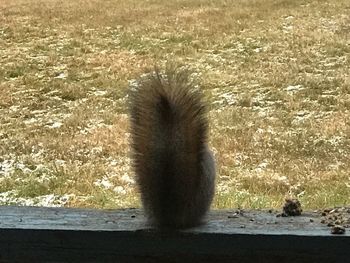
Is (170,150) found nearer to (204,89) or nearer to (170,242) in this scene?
(170,242)

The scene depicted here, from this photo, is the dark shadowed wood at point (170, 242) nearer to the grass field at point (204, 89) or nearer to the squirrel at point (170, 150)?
the squirrel at point (170, 150)

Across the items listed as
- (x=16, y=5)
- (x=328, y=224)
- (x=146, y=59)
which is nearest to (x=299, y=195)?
(x=328, y=224)

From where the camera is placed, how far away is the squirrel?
1.11 metres

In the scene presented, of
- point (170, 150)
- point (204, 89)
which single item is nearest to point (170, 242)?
point (170, 150)

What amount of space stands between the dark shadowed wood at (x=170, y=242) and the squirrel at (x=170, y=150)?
0.04 meters

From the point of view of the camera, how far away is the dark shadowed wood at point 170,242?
106 centimetres

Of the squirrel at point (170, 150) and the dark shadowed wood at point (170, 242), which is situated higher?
the squirrel at point (170, 150)

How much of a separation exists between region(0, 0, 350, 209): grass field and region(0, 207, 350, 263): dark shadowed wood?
312 millimetres

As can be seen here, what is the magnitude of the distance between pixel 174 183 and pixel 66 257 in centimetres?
21

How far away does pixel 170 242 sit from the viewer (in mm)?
1091

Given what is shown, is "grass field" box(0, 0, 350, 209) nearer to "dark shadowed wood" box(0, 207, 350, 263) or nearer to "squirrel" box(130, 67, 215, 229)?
"squirrel" box(130, 67, 215, 229)

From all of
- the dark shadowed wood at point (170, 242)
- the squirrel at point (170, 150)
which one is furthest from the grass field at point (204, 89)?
the dark shadowed wood at point (170, 242)

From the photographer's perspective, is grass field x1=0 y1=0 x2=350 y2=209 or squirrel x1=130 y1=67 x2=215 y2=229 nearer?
squirrel x1=130 y1=67 x2=215 y2=229

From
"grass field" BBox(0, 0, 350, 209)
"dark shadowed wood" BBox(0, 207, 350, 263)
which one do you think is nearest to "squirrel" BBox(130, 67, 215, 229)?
"dark shadowed wood" BBox(0, 207, 350, 263)
